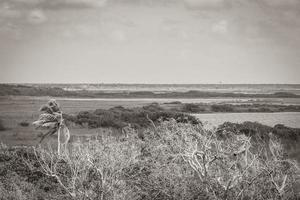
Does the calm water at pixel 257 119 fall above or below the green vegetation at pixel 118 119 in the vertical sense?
below

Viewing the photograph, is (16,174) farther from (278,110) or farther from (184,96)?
(184,96)

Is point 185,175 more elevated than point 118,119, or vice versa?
point 185,175

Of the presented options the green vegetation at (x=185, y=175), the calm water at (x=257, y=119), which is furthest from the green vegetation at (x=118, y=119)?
the green vegetation at (x=185, y=175)

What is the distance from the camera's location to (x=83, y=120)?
59781mm

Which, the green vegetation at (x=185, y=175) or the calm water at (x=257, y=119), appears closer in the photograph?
the green vegetation at (x=185, y=175)

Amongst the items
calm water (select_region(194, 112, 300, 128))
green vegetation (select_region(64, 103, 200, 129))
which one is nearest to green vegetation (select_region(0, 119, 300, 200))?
green vegetation (select_region(64, 103, 200, 129))

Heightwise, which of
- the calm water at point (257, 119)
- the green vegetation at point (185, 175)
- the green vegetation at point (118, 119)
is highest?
the green vegetation at point (185, 175)

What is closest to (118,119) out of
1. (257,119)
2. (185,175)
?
(257,119)

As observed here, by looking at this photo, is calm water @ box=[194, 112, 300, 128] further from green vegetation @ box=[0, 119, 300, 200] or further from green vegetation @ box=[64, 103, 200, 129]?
green vegetation @ box=[0, 119, 300, 200]

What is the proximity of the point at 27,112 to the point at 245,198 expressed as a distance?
5957cm

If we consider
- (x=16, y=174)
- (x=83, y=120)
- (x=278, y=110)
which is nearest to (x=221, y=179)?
(x=16, y=174)

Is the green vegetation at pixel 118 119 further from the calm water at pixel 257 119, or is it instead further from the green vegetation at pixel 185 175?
the green vegetation at pixel 185 175

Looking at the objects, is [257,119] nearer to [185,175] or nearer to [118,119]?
[118,119]

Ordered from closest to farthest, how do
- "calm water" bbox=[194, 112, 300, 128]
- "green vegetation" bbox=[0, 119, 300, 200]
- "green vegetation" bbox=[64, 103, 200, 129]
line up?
1. "green vegetation" bbox=[0, 119, 300, 200]
2. "green vegetation" bbox=[64, 103, 200, 129]
3. "calm water" bbox=[194, 112, 300, 128]
